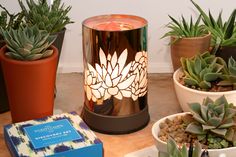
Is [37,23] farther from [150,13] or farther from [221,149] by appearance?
[221,149]

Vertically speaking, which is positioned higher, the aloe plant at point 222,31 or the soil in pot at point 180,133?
the aloe plant at point 222,31

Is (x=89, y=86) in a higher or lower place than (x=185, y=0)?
lower

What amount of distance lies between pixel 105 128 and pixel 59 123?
0.33 ft

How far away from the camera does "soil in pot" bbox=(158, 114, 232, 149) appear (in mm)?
711

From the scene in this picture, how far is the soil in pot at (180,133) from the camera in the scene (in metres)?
0.71

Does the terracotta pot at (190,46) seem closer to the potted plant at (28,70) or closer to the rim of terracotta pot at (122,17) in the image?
the rim of terracotta pot at (122,17)

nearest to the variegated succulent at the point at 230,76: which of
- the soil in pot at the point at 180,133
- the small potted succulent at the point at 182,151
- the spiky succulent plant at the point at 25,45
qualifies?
the soil in pot at the point at 180,133

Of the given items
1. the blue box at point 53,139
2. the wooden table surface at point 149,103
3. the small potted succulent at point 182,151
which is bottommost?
the wooden table surface at point 149,103

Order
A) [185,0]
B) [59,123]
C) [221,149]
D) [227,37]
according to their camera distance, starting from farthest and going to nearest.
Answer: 1. [185,0]
2. [227,37]
3. [59,123]
4. [221,149]

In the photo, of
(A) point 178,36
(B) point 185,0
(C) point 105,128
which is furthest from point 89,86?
(B) point 185,0

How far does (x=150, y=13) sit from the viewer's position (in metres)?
1.09

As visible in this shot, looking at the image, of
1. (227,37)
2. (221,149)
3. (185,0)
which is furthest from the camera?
(185,0)

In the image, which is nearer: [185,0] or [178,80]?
[178,80]

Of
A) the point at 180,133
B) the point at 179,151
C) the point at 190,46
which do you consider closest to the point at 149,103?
the point at 190,46
